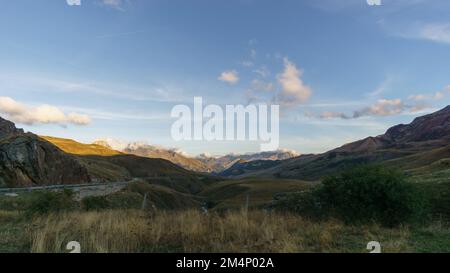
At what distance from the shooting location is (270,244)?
29.2ft

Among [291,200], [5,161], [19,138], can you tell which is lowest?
[291,200]

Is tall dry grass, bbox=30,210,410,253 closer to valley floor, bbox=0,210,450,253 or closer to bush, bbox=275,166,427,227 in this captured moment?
valley floor, bbox=0,210,450,253

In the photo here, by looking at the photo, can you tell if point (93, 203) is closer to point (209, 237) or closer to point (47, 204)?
point (47, 204)

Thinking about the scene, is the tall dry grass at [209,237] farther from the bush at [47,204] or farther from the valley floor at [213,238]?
the bush at [47,204]

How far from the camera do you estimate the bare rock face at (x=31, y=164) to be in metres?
53.0

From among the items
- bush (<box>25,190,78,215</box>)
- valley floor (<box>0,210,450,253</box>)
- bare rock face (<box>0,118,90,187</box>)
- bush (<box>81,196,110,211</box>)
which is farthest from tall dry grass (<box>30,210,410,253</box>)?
bare rock face (<box>0,118,90,187</box>)

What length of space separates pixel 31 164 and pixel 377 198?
2202 inches

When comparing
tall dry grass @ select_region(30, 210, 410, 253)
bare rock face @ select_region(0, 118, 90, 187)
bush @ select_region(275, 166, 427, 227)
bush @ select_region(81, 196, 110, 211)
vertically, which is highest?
bare rock face @ select_region(0, 118, 90, 187)

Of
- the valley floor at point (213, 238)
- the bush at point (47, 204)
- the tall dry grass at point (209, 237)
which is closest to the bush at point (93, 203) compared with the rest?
the bush at point (47, 204)

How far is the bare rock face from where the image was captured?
174 feet

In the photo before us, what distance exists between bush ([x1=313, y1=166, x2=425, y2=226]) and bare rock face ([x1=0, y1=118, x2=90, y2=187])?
49.6m
